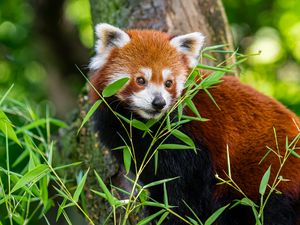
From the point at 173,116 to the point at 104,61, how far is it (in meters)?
0.54

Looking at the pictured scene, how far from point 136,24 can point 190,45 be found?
985 millimetres

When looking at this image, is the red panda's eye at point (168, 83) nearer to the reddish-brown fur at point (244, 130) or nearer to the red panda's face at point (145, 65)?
the red panda's face at point (145, 65)

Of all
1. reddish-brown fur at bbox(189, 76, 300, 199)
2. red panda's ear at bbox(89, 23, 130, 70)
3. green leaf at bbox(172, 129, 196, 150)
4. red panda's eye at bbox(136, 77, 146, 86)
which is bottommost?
reddish-brown fur at bbox(189, 76, 300, 199)

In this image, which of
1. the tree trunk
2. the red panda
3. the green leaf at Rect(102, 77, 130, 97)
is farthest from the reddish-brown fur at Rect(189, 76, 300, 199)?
the tree trunk

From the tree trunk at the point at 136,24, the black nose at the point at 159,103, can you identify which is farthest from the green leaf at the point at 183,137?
the tree trunk at the point at 136,24

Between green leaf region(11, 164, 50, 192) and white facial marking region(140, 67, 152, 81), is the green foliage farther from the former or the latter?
green leaf region(11, 164, 50, 192)

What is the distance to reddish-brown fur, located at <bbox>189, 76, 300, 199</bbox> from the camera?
396cm

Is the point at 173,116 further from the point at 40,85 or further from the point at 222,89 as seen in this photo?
the point at 40,85

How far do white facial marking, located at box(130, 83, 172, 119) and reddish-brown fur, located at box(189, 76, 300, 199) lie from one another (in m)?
0.32

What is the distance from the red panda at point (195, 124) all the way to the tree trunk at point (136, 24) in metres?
0.72

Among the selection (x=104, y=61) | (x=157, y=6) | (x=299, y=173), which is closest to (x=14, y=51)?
(x=157, y=6)

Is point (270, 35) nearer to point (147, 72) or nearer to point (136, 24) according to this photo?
point (136, 24)

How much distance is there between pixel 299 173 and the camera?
389 cm

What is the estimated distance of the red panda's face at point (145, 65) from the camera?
386cm
